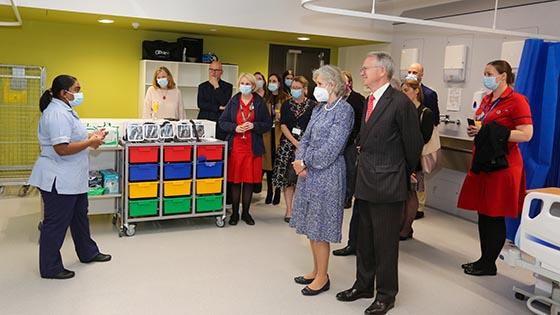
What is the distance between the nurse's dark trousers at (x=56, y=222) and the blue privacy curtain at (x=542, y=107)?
378cm

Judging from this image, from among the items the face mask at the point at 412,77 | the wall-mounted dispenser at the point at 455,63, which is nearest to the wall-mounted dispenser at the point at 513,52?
the wall-mounted dispenser at the point at 455,63

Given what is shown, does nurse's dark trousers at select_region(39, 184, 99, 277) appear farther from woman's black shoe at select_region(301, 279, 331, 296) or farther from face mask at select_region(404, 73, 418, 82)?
face mask at select_region(404, 73, 418, 82)

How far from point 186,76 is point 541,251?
5.28 m

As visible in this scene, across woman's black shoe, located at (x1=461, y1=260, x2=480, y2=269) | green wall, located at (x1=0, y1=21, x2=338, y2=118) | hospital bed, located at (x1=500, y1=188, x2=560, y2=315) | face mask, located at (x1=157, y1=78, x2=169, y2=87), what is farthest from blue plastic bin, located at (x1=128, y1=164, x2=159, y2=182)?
hospital bed, located at (x1=500, y1=188, x2=560, y2=315)

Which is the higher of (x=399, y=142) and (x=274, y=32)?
(x=274, y=32)

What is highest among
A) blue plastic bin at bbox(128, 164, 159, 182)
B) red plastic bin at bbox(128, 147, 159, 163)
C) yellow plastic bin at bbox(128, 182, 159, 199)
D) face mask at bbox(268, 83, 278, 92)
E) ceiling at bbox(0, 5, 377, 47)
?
ceiling at bbox(0, 5, 377, 47)

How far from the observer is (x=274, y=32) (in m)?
6.25

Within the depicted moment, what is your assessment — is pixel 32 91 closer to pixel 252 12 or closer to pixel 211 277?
pixel 252 12

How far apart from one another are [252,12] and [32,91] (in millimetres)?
2952

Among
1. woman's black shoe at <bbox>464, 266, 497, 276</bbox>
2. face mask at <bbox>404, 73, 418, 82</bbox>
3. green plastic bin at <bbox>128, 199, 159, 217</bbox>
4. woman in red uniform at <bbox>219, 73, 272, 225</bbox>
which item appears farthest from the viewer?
woman in red uniform at <bbox>219, 73, 272, 225</bbox>

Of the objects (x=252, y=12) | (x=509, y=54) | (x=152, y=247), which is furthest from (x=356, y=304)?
(x=252, y=12)

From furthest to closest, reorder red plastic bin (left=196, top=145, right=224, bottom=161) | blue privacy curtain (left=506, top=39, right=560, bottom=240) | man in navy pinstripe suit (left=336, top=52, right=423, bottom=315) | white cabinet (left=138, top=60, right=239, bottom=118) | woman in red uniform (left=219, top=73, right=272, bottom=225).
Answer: white cabinet (left=138, top=60, right=239, bottom=118), woman in red uniform (left=219, top=73, right=272, bottom=225), red plastic bin (left=196, top=145, right=224, bottom=161), blue privacy curtain (left=506, top=39, right=560, bottom=240), man in navy pinstripe suit (left=336, top=52, right=423, bottom=315)

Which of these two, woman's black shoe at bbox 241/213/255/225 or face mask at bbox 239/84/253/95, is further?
woman's black shoe at bbox 241/213/255/225

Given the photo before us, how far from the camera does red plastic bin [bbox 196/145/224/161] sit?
479 cm
